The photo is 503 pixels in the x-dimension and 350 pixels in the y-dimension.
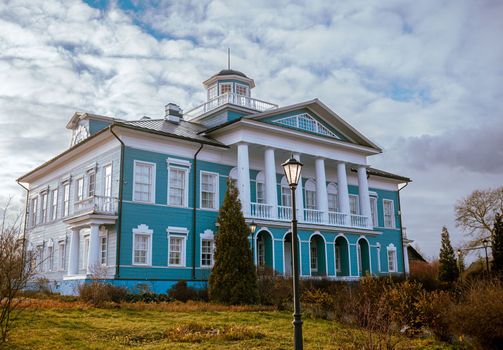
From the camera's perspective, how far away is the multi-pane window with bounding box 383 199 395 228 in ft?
137

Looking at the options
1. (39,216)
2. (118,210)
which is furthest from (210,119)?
(39,216)

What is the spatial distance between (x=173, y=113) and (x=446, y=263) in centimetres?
2224

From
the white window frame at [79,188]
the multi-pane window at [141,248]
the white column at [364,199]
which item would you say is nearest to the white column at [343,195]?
the white column at [364,199]

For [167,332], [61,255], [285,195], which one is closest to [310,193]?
[285,195]

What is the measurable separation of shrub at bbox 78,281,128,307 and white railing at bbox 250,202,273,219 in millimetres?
9595

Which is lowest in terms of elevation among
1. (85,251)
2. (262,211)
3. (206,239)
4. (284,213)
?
(85,251)

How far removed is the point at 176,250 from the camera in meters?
28.0

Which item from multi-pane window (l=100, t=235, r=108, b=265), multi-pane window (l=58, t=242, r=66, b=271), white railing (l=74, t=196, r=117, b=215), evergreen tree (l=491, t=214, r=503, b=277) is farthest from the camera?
evergreen tree (l=491, t=214, r=503, b=277)

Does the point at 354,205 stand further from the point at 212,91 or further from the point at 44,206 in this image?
the point at 44,206

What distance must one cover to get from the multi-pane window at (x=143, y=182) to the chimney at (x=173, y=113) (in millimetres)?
5633

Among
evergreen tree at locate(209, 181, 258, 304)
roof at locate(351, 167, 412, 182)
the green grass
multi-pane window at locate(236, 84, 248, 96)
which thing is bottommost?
the green grass

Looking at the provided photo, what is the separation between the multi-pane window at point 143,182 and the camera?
89.7ft

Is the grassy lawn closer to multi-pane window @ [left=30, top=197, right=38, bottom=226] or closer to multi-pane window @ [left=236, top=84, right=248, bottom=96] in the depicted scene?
multi-pane window @ [left=30, top=197, right=38, bottom=226]

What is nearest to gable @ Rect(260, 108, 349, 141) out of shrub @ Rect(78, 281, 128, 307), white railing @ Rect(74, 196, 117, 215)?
white railing @ Rect(74, 196, 117, 215)
